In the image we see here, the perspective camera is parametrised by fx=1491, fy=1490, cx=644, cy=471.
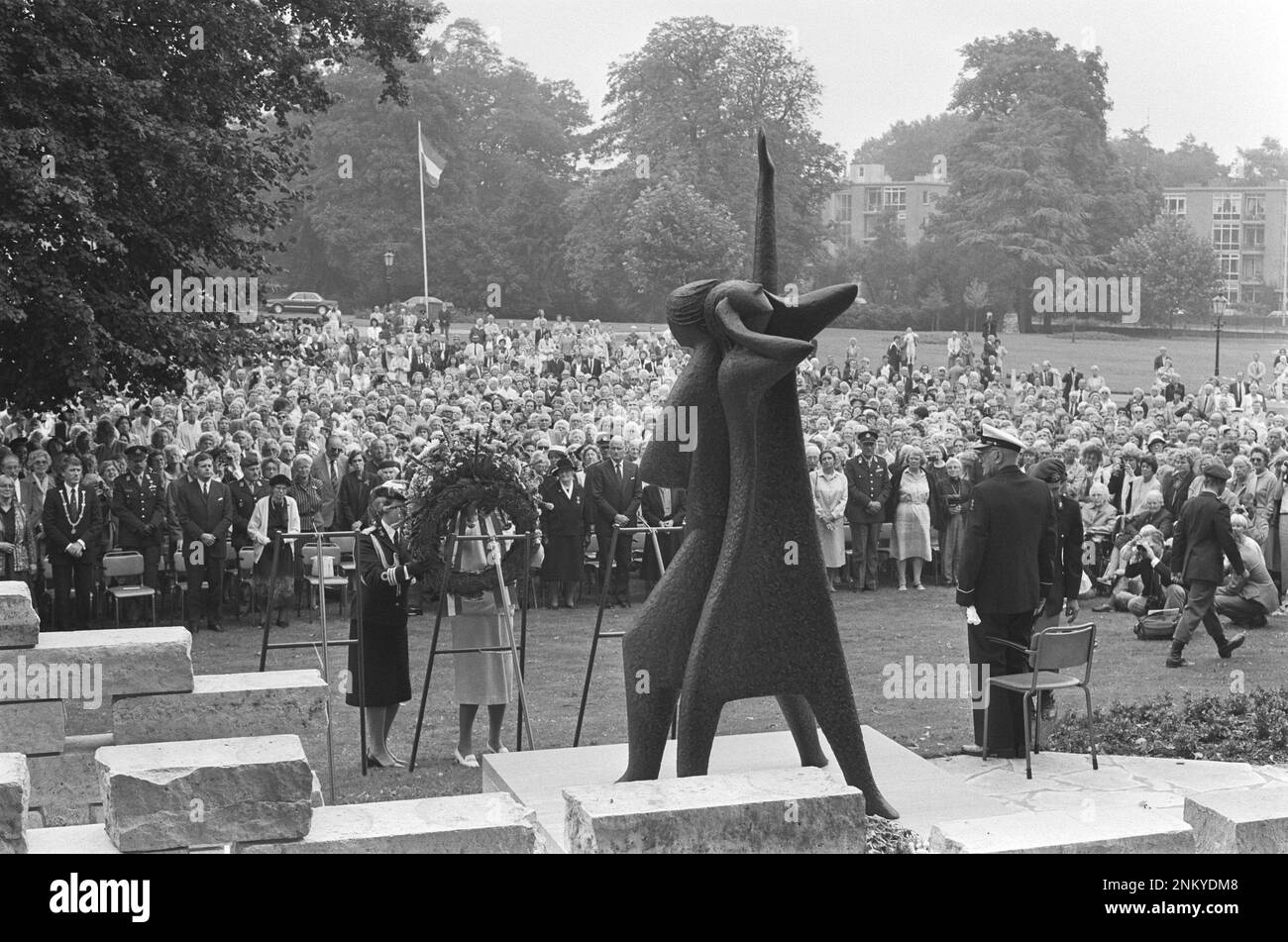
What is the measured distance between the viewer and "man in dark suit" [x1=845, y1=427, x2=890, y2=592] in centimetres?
1903

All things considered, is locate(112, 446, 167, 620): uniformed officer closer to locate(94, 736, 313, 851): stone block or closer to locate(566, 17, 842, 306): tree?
locate(94, 736, 313, 851): stone block

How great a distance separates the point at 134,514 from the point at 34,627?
29.7 ft

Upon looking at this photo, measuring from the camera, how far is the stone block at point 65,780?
789 centimetres

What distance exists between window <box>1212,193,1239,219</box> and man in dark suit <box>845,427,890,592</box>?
57.7 m

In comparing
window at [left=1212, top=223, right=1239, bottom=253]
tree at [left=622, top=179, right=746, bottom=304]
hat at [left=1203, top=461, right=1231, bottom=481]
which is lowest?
hat at [left=1203, top=461, right=1231, bottom=481]

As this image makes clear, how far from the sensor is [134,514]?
1630 centimetres

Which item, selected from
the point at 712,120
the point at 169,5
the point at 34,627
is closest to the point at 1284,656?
the point at 34,627

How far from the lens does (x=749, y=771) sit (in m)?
9.16

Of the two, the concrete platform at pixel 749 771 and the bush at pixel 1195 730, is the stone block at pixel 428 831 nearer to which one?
the concrete platform at pixel 749 771

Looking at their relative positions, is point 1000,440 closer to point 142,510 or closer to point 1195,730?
point 1195,730

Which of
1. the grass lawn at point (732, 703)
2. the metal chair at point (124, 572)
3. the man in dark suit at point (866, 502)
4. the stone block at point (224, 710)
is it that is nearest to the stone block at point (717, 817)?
the stone block at point (224, 710)

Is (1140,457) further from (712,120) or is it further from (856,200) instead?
(856,200)

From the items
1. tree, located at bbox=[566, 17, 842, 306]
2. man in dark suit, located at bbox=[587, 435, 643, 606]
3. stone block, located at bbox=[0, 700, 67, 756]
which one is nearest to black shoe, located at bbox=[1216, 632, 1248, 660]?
man in dark suit, located at bbox=[587, 435, 643, 606]
